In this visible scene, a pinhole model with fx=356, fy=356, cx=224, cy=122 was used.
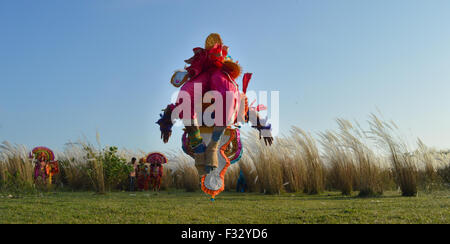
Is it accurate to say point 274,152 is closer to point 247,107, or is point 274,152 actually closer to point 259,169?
point 259,169

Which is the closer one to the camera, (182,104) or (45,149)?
(182,104)

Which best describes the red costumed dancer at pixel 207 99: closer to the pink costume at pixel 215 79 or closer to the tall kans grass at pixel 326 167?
the pink costume at pixel 215 79

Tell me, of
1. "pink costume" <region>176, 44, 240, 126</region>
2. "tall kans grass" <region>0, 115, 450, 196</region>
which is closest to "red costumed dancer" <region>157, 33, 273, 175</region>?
"pink costume" <region>176, 44, 240, 126</region>

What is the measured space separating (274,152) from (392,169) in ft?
6.87

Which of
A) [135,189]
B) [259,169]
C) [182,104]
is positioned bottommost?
[135,189]

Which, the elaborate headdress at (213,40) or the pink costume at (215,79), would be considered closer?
the pink costume at (215,79)

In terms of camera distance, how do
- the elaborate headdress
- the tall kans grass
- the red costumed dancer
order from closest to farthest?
the red costumed dancer < the elaborate headdress < the tall kans grass

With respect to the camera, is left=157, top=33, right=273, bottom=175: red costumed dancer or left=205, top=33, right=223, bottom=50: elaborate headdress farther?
left=205, top=33, right=223, bottom=50: elaborate headdress

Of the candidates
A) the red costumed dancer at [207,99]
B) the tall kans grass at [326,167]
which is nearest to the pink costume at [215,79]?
the red costumed dancer at [207,99]

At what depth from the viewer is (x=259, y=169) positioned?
6.95 m

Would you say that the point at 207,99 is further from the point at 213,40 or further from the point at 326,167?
the point at 326,167

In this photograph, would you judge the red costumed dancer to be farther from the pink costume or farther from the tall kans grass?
the tall kans grass
